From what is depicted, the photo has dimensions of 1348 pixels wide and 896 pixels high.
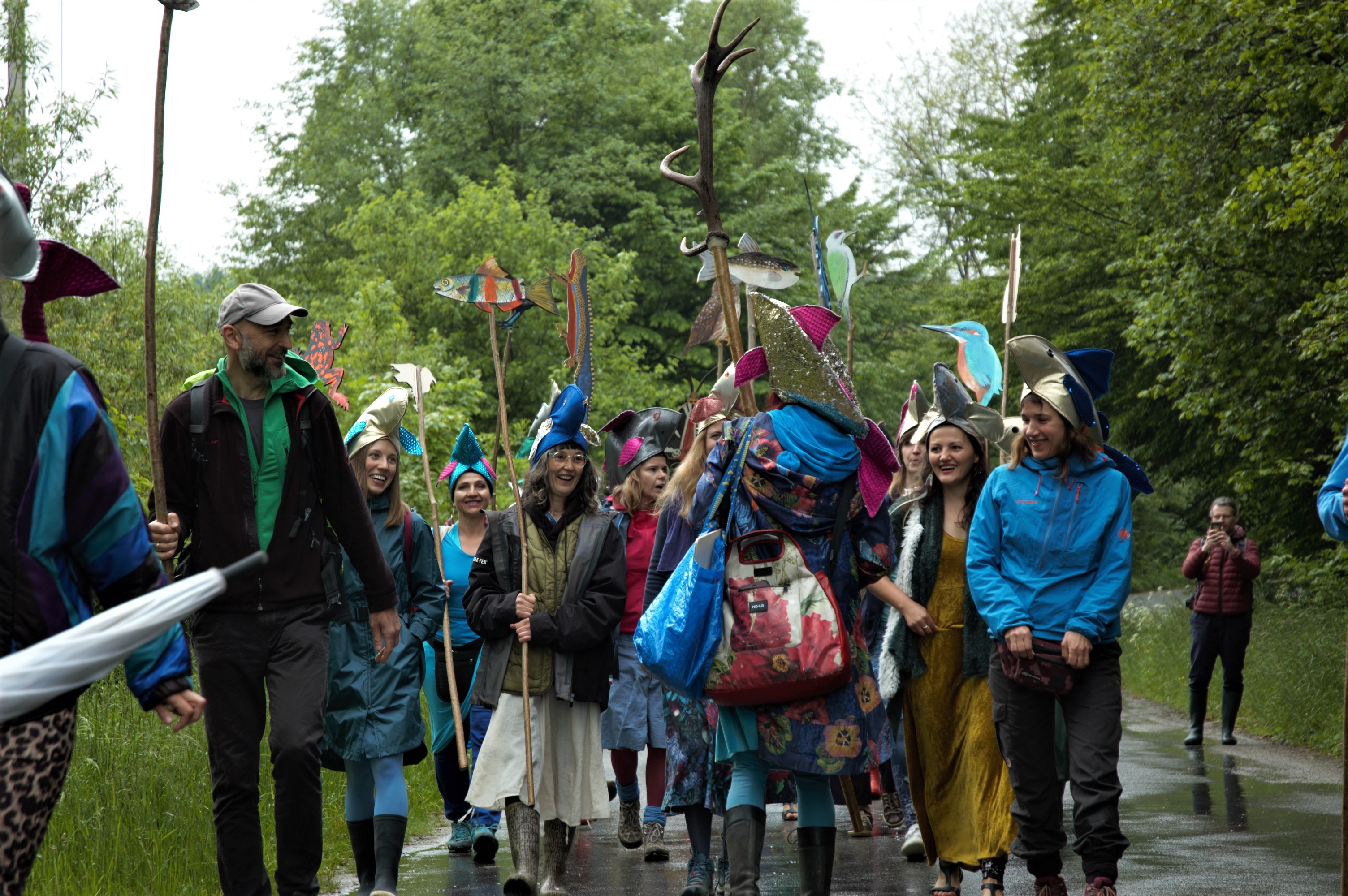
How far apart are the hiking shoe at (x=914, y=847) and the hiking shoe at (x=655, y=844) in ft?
4.12

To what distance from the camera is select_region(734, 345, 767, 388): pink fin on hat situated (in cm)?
557

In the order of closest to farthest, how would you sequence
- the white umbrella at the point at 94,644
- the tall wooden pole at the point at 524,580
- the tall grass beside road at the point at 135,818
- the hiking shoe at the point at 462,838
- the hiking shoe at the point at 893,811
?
the white umbrella at the point at 94,644, the tall grass beside road at the point at 135,818, the tall wooden pole at the point at 524,580, the hiking shoe at the point at 462,838, the hiking shoe at the point at 893,811

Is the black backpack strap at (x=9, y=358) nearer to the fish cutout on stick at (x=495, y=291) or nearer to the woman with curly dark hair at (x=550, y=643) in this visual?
the woman with curly dark hair at (x=550, y=643)

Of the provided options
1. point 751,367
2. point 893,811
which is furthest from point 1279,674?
point 751,367

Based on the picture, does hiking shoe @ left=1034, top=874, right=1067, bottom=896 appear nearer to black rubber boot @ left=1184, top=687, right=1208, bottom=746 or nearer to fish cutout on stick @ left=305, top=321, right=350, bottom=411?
fish cutout on stick @ left=305, top=321, right=350, bottom=411

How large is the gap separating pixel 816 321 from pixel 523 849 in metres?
2.72

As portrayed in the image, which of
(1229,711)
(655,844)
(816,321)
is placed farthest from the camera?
(1229,711)

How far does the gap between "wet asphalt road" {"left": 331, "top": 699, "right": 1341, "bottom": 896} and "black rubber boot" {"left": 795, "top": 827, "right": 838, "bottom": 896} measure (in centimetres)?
137

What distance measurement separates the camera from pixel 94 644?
2686 mm

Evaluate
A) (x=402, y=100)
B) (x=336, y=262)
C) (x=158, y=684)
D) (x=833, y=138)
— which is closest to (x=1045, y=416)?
(x=158, y=684)

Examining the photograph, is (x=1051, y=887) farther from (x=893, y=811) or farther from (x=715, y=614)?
(x=893, y=811)

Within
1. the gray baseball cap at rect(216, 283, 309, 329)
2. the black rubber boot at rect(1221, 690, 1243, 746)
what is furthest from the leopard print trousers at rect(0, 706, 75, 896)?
the black rubber boot at rect(1221, 690, 1243, 746)

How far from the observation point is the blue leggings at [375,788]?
645 cm

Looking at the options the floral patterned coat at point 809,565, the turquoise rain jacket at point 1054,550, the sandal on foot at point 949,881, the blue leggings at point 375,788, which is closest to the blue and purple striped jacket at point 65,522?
the floral patterned coat at point 809,565
